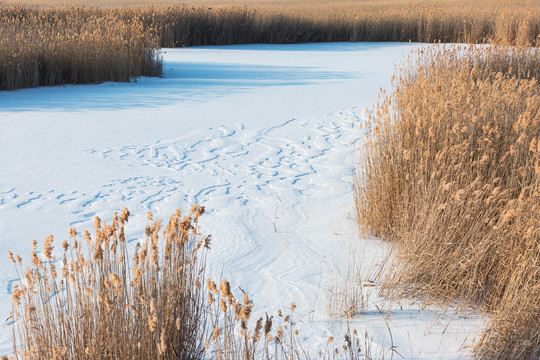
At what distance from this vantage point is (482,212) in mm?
3004

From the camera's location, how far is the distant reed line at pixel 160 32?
9.05 meters

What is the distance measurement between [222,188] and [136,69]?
6.00m


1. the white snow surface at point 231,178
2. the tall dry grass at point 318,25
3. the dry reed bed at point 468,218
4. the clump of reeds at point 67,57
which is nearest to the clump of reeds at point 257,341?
the white snow surface at point 231,178

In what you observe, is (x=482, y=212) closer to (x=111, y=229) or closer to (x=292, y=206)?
(x=292, y=206)

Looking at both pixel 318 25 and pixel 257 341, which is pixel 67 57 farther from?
pixel 318 25

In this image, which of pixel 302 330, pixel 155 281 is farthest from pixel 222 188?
pixel 155 281

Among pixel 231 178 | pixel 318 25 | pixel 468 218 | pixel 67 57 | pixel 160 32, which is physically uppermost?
pixel 318 25

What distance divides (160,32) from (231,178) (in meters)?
10.1

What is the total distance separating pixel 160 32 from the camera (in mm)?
14055

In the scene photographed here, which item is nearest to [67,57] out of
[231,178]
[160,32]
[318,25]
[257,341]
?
[160,32]

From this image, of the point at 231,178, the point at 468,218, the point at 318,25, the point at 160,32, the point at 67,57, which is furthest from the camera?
the point at 318,25

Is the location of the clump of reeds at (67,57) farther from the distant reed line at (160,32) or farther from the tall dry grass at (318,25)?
the tall dry grass at (318,25)

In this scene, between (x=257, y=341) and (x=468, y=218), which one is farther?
(x=468, y=218)

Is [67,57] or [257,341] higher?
[67,57]
